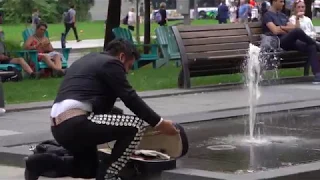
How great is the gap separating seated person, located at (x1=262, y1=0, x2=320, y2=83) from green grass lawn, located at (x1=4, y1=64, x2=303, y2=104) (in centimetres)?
103

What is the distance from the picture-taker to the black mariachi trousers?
21.4 ft

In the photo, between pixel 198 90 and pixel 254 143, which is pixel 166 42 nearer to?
pixel 198 90

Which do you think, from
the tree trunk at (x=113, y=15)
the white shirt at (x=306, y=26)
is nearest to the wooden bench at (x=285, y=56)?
the white shirt at (x=306, y=26)

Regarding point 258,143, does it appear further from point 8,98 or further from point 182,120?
point 8,98

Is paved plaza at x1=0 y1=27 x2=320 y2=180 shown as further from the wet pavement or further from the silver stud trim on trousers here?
the silver stud trim on trousers

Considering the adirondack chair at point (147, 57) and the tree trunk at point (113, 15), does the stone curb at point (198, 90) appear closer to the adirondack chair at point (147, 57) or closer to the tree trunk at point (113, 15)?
the adirondack chair at point (147, 57)

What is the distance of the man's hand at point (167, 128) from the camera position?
21.8ft

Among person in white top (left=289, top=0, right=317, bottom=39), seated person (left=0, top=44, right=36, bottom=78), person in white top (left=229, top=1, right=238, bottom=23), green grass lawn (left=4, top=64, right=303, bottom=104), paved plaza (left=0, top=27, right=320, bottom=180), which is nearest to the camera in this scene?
paved plaza (left=0, top=27, right=320, bottom=180)

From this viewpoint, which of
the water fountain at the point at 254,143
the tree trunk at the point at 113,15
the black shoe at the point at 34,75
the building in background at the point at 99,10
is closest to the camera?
the water fountain at the point at 254,143

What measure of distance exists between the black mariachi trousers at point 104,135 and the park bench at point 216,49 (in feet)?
24.8

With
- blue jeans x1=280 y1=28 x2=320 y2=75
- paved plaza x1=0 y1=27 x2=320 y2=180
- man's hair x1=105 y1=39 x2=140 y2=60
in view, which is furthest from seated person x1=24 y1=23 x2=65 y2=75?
man's hair x1=105 y1=39 x2=140 y2=60

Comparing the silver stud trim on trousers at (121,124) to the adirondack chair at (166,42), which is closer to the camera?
the silver stud trim on trousers at (121,124)

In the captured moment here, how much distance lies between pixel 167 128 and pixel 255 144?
2.30 m

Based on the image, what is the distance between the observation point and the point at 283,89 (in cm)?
1414
